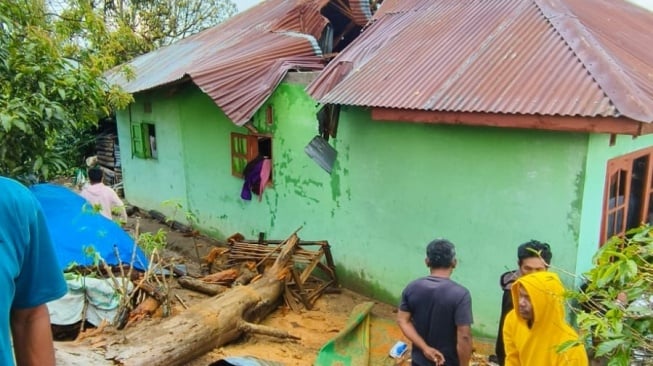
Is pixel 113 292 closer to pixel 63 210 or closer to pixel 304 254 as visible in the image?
→ pixel 63 210

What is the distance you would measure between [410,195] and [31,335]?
16.6ft

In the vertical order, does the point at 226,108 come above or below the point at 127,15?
below

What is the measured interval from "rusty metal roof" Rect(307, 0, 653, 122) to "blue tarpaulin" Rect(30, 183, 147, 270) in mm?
3231

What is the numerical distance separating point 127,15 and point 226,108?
15945 mm

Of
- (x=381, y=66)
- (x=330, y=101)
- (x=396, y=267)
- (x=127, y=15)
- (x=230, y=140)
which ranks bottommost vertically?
(x=396, y=267)

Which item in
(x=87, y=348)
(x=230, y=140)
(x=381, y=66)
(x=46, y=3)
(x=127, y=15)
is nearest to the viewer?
(x=87, y=348)

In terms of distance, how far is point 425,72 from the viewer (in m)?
5.73

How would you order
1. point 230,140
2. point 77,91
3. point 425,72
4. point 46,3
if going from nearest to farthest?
point 77,91 → point 46,3 → point 425,72 → point 230,140

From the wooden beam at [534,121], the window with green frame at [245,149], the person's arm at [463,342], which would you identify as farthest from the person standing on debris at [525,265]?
the window with green frame at [245,149]

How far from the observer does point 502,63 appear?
527cm

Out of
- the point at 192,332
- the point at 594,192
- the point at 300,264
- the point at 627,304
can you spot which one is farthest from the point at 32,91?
the point at 594,192

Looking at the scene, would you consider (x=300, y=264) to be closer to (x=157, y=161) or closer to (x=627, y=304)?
(x=157, y=161)

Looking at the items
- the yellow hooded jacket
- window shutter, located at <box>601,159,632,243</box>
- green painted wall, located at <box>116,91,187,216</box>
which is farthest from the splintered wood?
the yellow hooded jacket

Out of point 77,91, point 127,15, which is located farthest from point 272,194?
point 127,15
